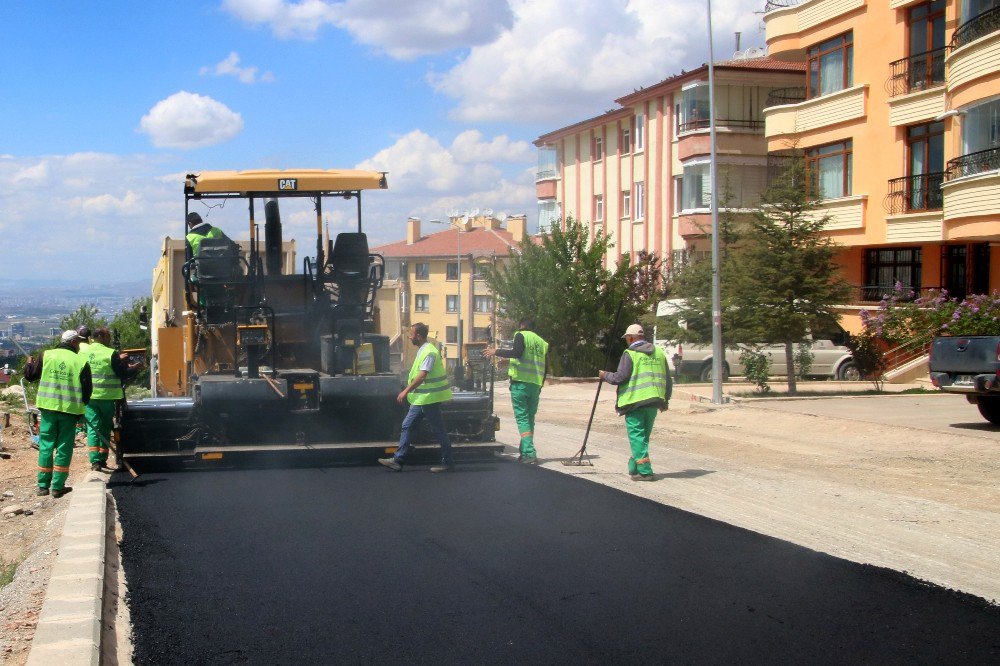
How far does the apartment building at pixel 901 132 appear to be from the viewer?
22516mm

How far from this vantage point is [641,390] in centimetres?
1051

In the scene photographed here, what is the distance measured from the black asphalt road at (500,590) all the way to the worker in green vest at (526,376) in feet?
8.54

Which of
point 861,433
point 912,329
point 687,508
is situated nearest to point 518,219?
point 912,329

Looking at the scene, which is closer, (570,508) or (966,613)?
(966,613)

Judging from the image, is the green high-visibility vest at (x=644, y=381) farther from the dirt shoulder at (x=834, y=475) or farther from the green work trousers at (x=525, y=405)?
the green work trousers at (x=525, y=405)

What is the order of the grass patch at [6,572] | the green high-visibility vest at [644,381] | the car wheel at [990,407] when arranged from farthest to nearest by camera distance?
1. the car wheel at [990,407]
2. the green high-visibility vest at [644,381]
3. the grass patch at [6,572]

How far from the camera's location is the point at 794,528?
328 inches

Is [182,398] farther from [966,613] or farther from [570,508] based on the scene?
[966,613]

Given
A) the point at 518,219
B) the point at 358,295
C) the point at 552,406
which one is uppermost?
the point at 518,219

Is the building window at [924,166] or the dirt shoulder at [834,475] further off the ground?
the building window at [924,166]

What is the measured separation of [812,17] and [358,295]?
74.4 ft

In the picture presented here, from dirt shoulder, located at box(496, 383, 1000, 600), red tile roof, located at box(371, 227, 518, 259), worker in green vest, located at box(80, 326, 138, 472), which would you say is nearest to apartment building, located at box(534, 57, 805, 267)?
dirt shoulder, located at box(496, 383, 1000, 600)

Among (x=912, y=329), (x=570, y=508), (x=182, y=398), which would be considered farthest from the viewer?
(x=912, y=329)

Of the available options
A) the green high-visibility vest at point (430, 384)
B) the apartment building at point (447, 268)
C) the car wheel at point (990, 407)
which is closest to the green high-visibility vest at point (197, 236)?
the green high-visibility vest at point (430, 384)
